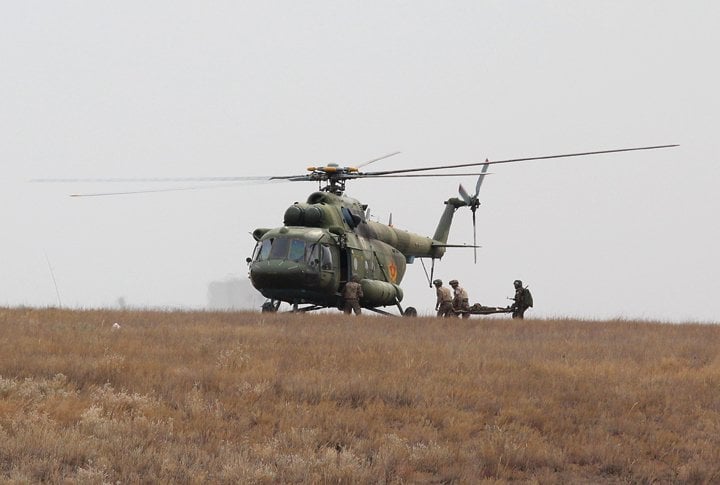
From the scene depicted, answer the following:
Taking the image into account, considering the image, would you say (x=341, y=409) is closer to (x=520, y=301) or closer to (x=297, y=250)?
(x=297, y=250)

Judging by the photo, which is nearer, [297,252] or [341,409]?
[341,409]

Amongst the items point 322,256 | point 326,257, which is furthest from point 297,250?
point 326,257

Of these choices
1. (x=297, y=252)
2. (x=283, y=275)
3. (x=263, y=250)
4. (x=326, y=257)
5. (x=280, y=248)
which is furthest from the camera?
(x=263, y=250)

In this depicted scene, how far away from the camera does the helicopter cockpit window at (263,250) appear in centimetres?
2306

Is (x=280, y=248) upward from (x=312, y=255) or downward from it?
upward

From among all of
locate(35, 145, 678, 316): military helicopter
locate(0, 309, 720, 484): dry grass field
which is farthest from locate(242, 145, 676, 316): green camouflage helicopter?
locate(0, 309, 720, 484): dry grass field

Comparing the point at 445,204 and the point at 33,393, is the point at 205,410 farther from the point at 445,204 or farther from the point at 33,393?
the point at 445,204

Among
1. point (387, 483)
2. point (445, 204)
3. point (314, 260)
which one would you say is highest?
point (445, 204)

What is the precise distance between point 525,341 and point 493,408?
620 centimetres

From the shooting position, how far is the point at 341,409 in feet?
36.2

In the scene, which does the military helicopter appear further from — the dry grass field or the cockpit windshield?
the dry grass field

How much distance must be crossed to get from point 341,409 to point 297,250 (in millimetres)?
11972

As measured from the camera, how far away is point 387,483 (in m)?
9.13

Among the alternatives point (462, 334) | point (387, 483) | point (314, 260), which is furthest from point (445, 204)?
point (387, 483)
